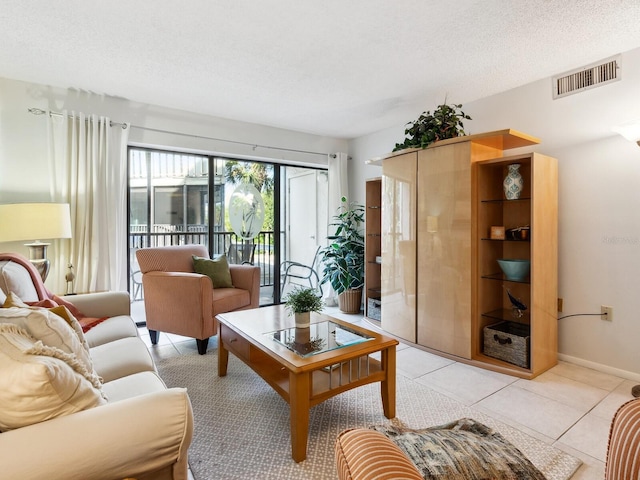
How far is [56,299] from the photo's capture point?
2178 mm

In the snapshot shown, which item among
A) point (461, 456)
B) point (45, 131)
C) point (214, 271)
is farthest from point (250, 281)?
point (461, 456)

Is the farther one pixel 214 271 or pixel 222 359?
pixel 214 271

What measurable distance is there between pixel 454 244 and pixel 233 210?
2.72 m

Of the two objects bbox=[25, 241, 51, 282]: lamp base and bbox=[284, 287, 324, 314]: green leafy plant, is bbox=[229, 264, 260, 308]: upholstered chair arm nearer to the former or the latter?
bbox=[284, 287, 324, 314]: green leafy plant

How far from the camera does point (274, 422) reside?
1.87 m

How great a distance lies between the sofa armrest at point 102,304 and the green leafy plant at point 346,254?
2370 millimetres

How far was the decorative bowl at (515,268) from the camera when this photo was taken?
254 cm

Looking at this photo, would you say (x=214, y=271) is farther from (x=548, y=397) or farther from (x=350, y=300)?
(x=548, y=397)

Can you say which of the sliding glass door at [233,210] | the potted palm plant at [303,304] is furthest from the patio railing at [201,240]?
the potted palm plant at [303,304]

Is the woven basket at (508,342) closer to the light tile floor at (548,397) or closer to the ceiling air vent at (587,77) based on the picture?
the light tile floor at (548,397)

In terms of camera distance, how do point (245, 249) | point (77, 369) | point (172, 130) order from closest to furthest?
point (77, 369) < point (172, 130) < point (245, 249)

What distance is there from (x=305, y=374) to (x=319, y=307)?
1.93 feet

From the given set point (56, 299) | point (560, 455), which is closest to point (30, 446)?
point (56, 299)

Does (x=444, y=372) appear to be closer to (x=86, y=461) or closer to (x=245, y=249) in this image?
(x=86, y=461)
